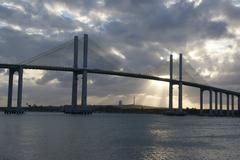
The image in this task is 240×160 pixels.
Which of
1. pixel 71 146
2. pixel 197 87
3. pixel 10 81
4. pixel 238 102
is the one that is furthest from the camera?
pixel 238 102

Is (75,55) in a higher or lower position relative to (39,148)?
higher

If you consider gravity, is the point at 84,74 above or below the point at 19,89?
above

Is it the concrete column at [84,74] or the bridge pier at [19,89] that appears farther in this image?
the concrete column at [84,74]

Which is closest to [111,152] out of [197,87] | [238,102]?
[197,87]

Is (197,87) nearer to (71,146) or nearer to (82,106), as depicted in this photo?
(82,106)

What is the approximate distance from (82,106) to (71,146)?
63.7 metres

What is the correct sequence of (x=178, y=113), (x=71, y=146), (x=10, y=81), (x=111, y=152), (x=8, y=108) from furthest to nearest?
(x=178, y=113) → (x=8, y=108) → (x=10, y=81) → (x=71, y=146) → (x=111, y=152)

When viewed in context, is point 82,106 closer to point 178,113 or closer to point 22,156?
point 178,113

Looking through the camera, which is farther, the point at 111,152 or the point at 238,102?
the point at 238,102

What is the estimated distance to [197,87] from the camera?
369 feet

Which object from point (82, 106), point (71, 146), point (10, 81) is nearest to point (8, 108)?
point (10, 81)

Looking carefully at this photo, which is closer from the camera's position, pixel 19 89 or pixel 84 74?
pixel 19 89

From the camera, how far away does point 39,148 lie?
96.4ft

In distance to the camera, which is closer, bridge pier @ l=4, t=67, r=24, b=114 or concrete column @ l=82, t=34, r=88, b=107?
bridge pier @ l=4, t=67, r=24, b=114
